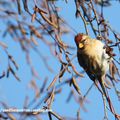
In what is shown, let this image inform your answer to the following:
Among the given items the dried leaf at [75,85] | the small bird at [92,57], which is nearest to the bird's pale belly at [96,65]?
the small bird at [92,57]

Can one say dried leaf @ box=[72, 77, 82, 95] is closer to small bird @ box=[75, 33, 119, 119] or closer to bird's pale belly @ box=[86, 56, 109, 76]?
small bird @ box=[75, 33, 119, 119]

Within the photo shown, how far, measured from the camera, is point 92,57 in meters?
2.51

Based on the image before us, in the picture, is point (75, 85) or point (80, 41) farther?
point (80, 41)

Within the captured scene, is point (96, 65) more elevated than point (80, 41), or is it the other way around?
point (80, 41)

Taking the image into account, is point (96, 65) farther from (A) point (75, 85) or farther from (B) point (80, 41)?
(A) point (75, 85)

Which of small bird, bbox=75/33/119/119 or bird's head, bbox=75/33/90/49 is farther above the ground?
bird's head, bbox=75/33/90/49

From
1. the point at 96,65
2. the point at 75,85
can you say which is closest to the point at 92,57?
the point at 96,65

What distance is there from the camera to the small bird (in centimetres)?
235

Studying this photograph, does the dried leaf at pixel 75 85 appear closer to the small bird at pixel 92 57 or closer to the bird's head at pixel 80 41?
the small bird at pixel 92 57

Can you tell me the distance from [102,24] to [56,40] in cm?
21

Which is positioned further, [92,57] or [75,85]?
[92,57]

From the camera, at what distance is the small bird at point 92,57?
2.35 m

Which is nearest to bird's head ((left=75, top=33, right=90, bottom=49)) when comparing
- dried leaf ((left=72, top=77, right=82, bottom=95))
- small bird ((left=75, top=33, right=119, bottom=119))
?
small bird ((left=75, top=33, right=119, bottom=119))

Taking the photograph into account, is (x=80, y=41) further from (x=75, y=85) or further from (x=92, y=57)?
(x=75, y=85)
